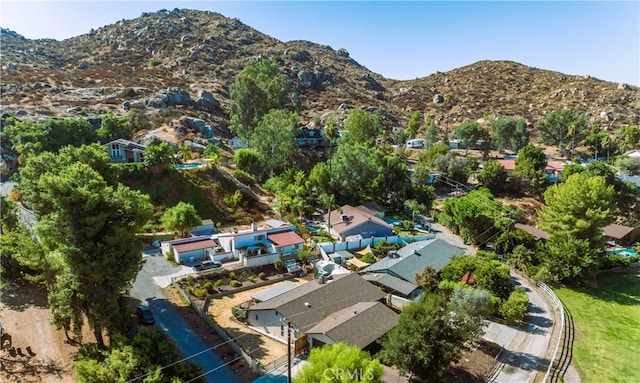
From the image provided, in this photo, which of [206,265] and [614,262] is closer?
[206,265]

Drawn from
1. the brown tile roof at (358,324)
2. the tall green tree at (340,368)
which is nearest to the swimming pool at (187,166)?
the brown tile roof at (358,324)

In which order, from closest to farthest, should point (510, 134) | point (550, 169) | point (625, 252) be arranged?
point (625, 252), point (550, 169), point (510, 134)

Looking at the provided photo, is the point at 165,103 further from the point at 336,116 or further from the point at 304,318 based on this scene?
the point at 304,318

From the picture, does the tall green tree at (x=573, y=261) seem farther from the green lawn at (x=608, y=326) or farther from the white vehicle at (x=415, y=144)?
the white vehicle at (x=415, y=144)

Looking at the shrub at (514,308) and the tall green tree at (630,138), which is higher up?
the tall green tree at (630,138)

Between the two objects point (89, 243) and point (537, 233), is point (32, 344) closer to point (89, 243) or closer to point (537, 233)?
point (89, 243)

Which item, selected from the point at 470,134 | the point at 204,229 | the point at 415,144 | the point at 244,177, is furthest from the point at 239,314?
the point at 470,134

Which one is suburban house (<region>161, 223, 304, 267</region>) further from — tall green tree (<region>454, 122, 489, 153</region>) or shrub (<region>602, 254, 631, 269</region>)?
tall green tree (<region>454, 122, 489, 153</region>)

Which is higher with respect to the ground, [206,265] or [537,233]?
[206,265]
